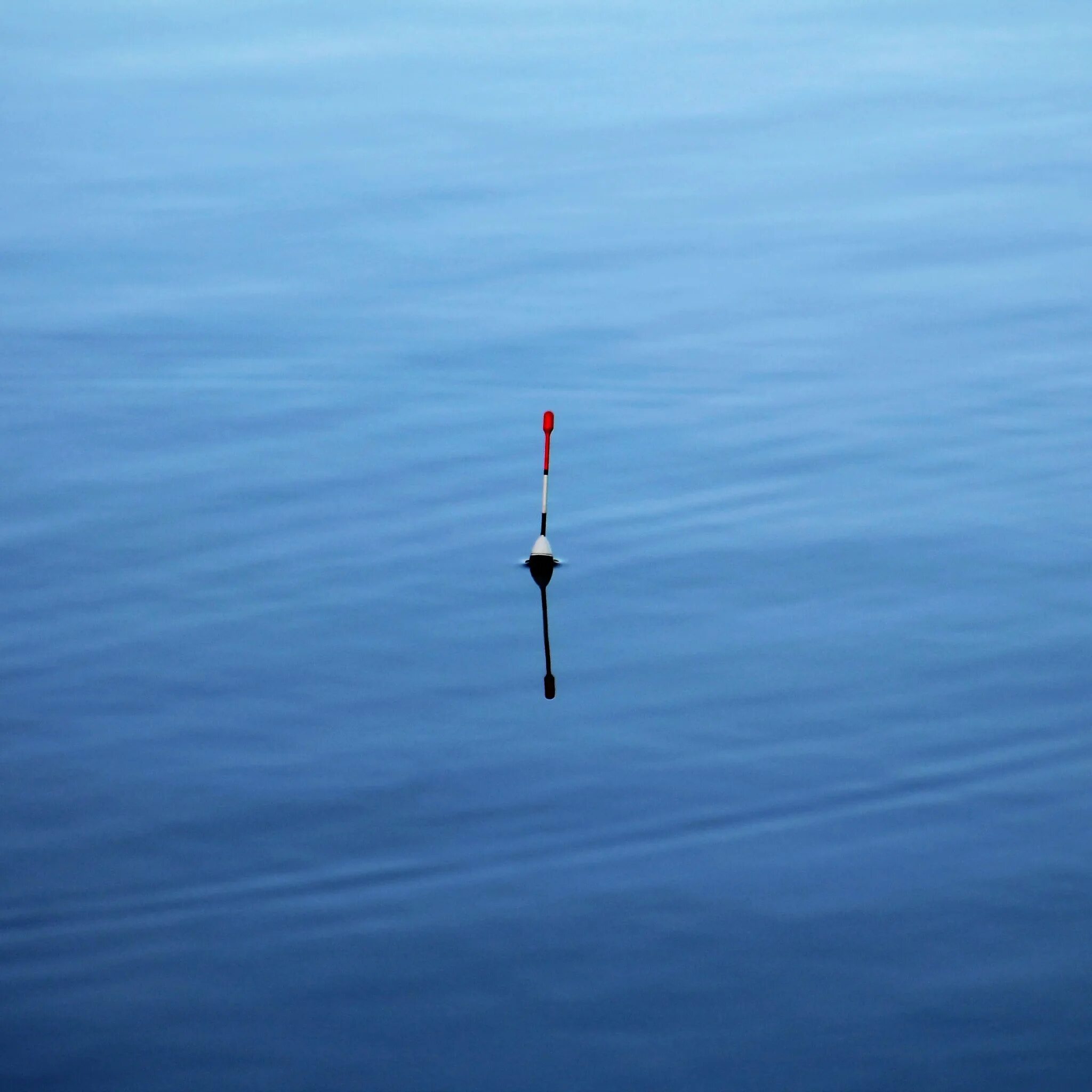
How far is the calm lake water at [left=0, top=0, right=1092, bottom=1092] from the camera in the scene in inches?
299

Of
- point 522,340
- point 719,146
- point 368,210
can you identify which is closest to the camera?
point 522,340

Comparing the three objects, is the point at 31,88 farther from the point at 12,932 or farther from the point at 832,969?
the point at 832,969

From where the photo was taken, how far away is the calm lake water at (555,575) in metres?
7.59

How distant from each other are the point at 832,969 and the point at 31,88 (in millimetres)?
11567

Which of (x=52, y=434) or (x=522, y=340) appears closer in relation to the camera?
(x=52, y=434)

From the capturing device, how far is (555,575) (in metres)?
10.3

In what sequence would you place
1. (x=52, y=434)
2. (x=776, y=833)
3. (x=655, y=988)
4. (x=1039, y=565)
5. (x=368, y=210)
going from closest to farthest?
(x=655, y=988)
(x=776, y=833)
(x=1039, y=565)
(x=52, y=434)
(x=368, y=210)

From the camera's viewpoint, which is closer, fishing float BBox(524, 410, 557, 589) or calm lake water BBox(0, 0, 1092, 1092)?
calm lake water BBox(0, 0, 1092, 1092)

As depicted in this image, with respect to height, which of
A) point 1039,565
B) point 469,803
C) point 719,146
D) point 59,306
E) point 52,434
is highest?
point 719,146

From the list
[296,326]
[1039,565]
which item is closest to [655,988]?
[1039,565]

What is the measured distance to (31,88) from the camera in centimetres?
1733

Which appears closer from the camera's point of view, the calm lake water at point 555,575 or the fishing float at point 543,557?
the calm lake water at point 555,575

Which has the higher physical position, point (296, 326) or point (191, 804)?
point (296, 326)

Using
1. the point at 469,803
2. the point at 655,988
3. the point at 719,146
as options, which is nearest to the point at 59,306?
the point at 719,146
